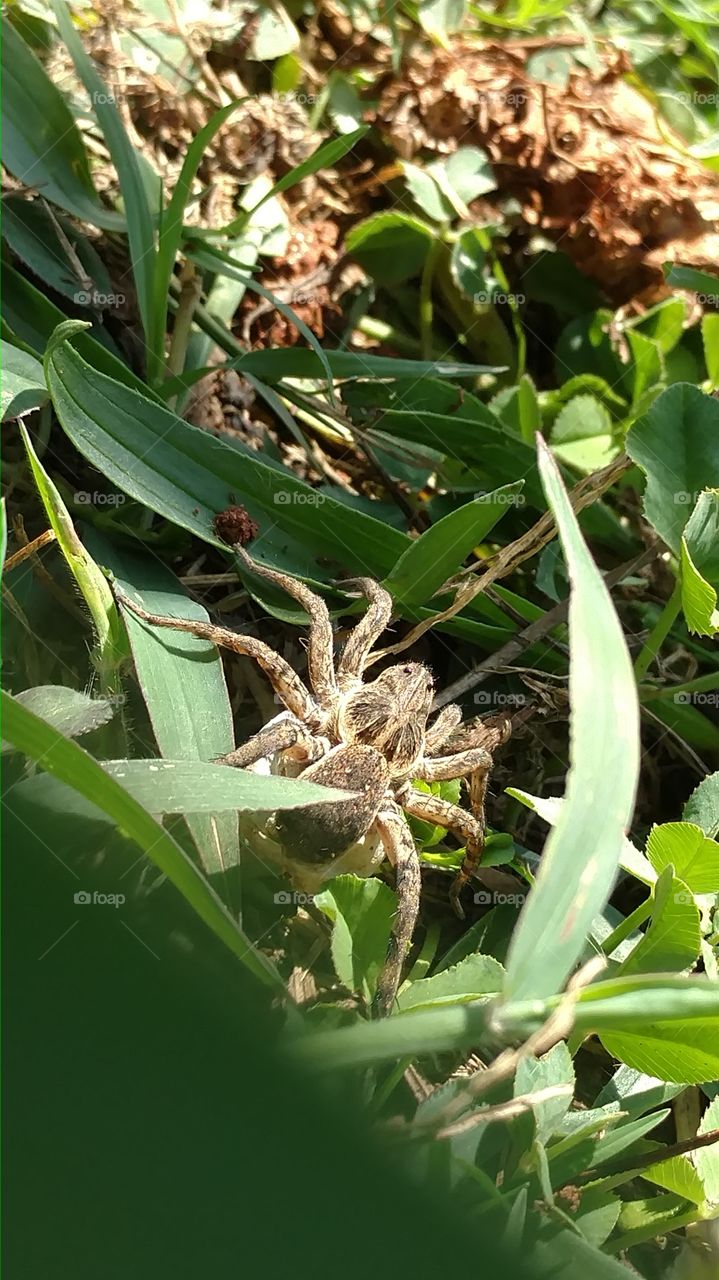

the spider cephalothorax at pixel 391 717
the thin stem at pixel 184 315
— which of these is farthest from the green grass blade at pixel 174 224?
the spider cephalothorax at pixel 391 717

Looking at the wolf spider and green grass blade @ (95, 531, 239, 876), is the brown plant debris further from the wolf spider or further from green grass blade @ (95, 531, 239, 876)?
green grass blade @ (95, 531, 239, 876)

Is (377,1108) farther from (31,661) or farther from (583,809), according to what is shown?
(31,661)

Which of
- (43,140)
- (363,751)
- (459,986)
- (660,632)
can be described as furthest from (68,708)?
(43,140)

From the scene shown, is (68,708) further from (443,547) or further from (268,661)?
(443,547)

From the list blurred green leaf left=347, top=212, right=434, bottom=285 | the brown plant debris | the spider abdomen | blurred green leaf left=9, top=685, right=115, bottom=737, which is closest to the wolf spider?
the spider abdomen

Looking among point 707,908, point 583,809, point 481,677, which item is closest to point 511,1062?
point 583,809
